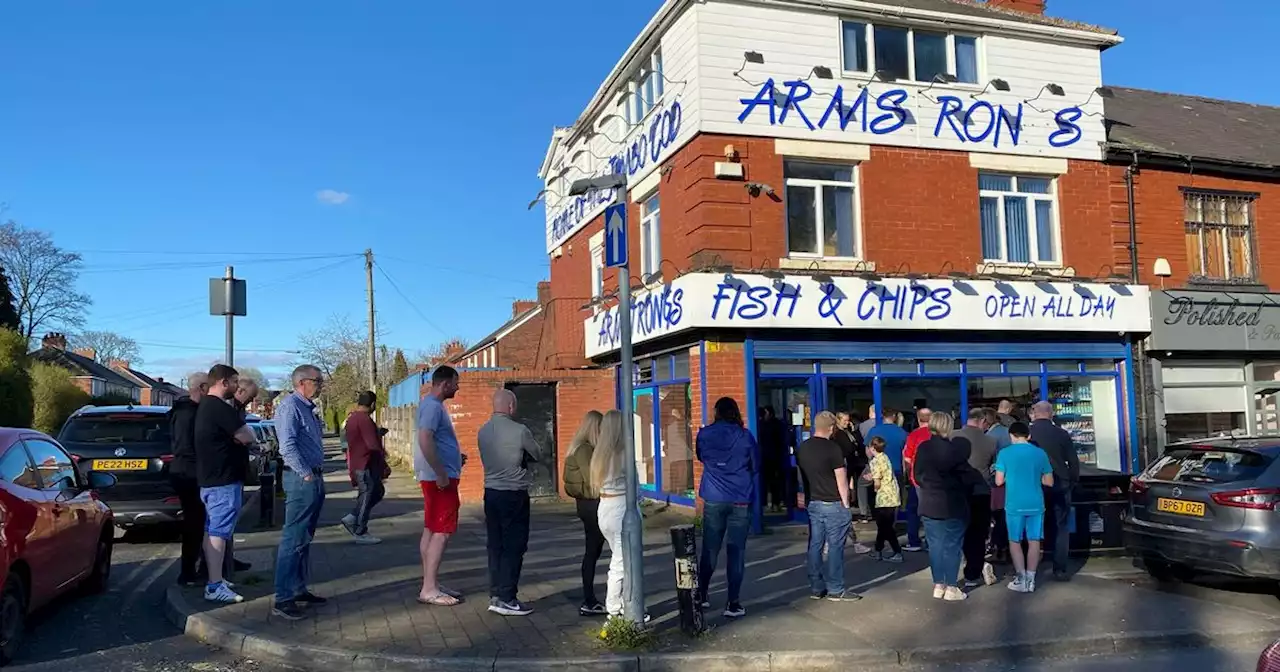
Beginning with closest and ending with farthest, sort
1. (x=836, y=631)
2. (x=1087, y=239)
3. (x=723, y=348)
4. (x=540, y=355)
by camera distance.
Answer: (x=836, y=631) → (x=723, y=348) → (x=1087, y=239) → (x=540, y=355)

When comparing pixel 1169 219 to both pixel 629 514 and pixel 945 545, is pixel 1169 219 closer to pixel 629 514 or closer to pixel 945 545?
pixel 945 545

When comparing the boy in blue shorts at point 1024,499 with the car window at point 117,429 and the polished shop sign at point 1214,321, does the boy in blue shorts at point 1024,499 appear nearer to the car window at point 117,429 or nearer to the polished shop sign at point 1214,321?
the polished shop sign at point 1214,321

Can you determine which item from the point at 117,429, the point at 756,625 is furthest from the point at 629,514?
the point at 117,429

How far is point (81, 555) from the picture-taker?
789 centimetres

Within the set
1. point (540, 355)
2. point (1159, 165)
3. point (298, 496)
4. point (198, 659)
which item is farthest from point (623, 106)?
point (198, 659)

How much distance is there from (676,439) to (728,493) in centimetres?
720

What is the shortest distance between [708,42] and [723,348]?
4.23 metres

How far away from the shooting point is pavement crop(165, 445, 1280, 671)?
6555 millimetres

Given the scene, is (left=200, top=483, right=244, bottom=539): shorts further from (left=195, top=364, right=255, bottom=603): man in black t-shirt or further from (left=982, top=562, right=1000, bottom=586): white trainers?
(left=982, top=562, right=1000, bottom=586): white trainers

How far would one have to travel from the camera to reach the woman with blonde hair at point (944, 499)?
8.23m

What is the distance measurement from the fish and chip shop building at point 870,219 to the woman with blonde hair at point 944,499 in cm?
480

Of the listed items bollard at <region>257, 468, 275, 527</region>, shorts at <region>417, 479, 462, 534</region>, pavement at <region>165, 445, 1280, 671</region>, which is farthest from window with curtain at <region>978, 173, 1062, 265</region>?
bollard at <region>257, 468, 275, 527</region>

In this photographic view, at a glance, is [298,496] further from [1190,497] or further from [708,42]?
[708,42]

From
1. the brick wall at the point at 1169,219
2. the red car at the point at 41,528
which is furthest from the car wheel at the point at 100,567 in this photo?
the brick wall at the point at 1169,219
